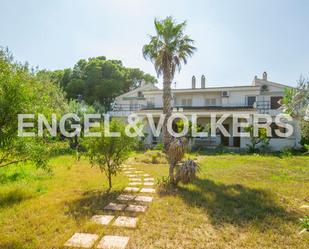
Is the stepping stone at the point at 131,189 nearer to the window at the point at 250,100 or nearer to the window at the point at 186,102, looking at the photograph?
the window at the point at 186,102

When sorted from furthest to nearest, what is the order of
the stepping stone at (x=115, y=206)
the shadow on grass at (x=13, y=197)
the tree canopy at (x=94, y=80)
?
1. the tree canopy at (x=94, y=80)
2. the shadow on grass at (x=13, y=197)
3. the stepping stone at (x=115, y=206)

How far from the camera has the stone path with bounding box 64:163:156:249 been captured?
4680 millimetres

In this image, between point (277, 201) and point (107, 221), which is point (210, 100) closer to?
point (277, 201)

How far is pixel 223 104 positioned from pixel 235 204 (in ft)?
72.4

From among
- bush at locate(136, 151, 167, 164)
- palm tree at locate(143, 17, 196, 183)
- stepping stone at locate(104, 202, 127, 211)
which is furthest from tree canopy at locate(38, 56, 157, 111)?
stepping stone at locate(104, 202, 127, 211)

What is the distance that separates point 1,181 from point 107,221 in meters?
6.32

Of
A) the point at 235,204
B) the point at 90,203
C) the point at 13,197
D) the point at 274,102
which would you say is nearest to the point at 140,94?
the point at 274,102

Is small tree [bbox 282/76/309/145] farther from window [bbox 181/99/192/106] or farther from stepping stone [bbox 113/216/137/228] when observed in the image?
window [bbox 181/99/192/106]

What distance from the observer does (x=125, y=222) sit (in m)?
5.72

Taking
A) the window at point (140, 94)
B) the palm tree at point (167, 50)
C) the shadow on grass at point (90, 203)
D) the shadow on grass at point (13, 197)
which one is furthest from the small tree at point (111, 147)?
the window at point (140, 94)

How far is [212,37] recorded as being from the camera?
14055mm

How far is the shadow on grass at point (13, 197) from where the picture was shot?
702 cm

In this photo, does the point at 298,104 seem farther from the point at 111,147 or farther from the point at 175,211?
the point at 111,147

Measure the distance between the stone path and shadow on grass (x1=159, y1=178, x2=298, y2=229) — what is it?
1.44 m
